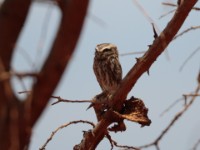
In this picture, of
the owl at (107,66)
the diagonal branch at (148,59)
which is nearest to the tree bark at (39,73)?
the diagonal branch at (148,59)

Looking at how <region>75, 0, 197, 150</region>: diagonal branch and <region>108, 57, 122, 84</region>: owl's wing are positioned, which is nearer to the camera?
<region>75, 0, 197, 150</region>: diagonal branch

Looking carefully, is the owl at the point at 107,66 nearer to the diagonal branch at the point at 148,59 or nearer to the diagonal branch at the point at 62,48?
the diagonal branch at the point at 148,59

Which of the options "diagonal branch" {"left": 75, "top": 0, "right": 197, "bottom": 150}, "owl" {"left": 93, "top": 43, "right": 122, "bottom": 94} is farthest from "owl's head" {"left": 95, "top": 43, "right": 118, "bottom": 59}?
"diagonal branch" {"left": 75, "top": 0, "right": 197, "bottom": 150}

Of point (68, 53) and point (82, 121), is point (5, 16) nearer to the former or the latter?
point (68, 53)

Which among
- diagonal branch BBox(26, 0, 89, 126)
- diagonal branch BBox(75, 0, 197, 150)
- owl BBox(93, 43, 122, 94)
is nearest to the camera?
diagonal branch BBox(26, 0, 89, 126)

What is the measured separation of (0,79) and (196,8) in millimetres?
1375

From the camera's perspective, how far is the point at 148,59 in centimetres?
226

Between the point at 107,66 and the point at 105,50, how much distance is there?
107 mm

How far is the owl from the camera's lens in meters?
3.03

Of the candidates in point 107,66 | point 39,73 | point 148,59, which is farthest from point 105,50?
point 39,73

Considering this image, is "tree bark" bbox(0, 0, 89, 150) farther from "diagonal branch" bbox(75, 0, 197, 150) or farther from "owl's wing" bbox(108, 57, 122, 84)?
"owl's wing" bbox(108, 57, 122, 84)

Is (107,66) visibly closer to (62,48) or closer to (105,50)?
(105,50)

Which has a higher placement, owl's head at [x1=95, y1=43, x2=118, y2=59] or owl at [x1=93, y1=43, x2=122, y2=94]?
owl's head at [x1=95, y1=43, x2=118, y2=59]

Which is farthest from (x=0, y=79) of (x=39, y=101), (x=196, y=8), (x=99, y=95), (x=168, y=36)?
(x=99, y=95)
